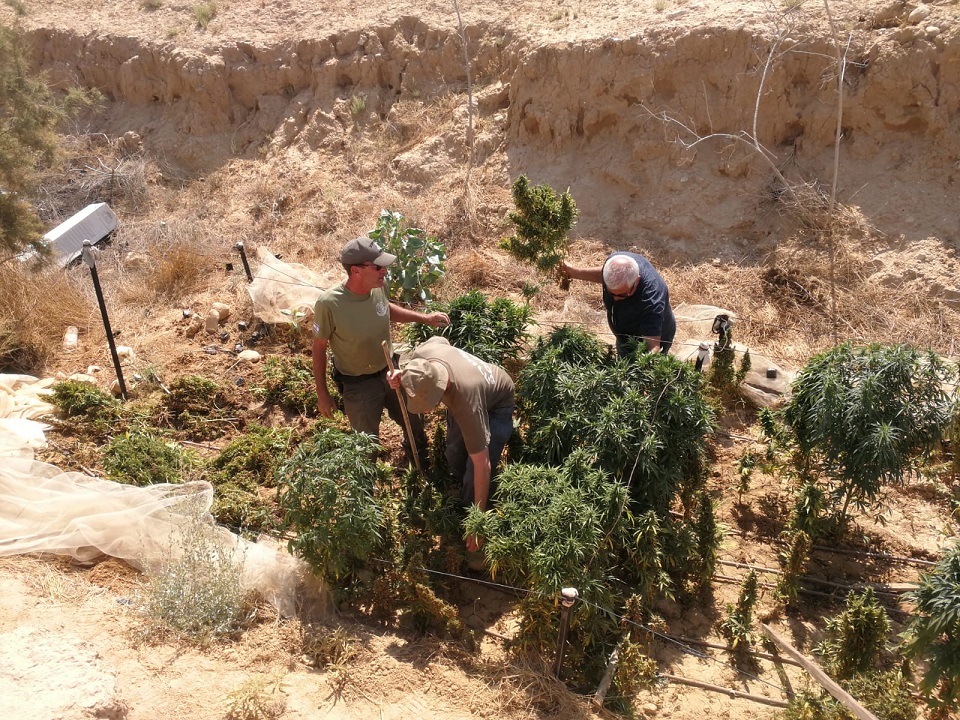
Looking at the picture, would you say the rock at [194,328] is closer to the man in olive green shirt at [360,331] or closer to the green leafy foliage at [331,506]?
the man in olive green shirt at [360,331]

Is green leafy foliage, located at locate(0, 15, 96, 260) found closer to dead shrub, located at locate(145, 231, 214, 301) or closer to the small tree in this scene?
dead shrub, located at locate(145, 231, 214, 301)

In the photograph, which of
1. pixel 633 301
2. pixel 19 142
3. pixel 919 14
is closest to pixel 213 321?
pixel 19 142

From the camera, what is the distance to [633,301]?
492 centimetres

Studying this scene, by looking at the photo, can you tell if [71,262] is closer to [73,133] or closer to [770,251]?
[73,133]

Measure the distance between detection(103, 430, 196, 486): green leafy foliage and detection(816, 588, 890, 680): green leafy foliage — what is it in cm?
449

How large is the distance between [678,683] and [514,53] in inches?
334

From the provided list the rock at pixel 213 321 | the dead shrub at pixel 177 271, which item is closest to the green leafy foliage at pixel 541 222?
the rock at pixel 213 321

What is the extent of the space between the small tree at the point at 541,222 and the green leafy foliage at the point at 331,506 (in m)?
2.12

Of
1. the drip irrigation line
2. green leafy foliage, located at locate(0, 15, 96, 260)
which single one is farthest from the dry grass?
green leafy foliage, located at locate(0, 15, 96, 260)

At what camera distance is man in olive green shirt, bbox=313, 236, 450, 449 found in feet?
14.6

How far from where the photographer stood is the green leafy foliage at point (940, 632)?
128 inches

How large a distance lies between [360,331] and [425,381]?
922 mm

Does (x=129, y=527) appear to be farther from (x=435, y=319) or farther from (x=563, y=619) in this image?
(x=563, y=619)

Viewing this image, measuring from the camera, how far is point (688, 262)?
830 cm
